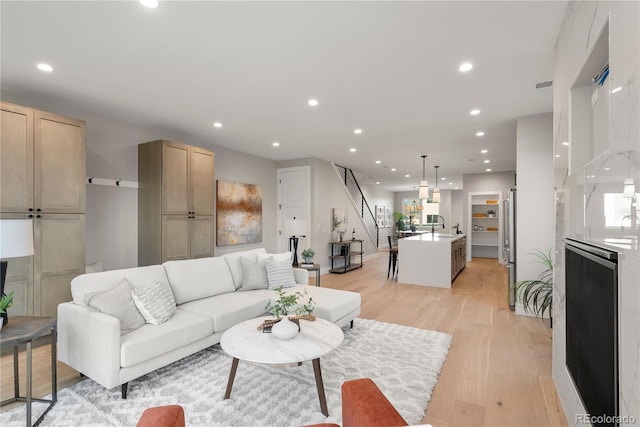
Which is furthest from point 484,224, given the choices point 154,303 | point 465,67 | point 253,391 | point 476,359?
point 154,303

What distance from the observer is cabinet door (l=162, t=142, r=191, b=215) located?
4.51 meters

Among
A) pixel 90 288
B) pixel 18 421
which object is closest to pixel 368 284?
pixel 90 288

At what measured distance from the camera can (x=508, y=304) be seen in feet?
16.0

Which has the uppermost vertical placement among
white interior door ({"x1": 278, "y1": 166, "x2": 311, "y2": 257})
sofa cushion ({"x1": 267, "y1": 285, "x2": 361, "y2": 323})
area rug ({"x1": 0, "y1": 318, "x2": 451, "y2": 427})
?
white interior door ({"x1": 278, "y1": 166, "x2": 311, "y2": 257})

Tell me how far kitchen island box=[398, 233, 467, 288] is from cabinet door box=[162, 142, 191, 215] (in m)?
4.34

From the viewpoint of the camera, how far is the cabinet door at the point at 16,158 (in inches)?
119

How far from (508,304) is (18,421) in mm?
5726

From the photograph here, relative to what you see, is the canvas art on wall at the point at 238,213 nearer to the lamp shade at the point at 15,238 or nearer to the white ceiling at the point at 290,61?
the white ceiling at the point at 290,61

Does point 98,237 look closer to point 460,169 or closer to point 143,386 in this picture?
point 143,386

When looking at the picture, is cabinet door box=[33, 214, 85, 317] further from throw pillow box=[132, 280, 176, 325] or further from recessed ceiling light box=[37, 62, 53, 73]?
recessed ceiling light box=[37, 62, 53, 73]

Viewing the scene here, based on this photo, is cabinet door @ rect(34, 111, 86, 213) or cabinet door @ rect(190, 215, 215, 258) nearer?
cabinet door @ rect(34, 111, 86, 213)

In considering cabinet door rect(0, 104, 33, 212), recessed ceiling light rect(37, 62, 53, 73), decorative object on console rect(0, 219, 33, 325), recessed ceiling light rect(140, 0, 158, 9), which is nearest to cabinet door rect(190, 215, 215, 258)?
cabinet door rect(0, 104, 33, 212)

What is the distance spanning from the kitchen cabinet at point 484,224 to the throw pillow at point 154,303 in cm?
898

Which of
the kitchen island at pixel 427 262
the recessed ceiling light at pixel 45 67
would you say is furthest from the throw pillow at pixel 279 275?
the kitchen island at pixel 427 262
